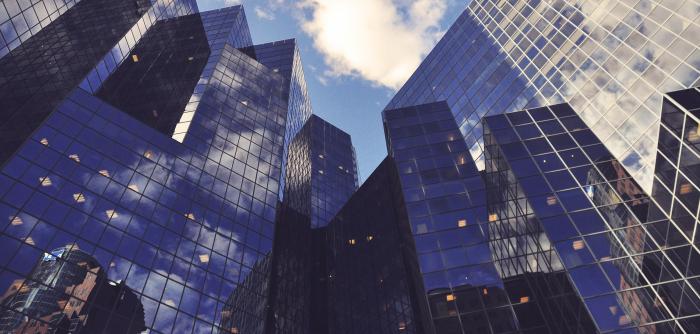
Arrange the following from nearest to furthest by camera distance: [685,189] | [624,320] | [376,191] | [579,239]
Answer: [624,320] < [685,189] < [579,239] < [376,191]

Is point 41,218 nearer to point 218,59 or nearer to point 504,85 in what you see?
point 218,59

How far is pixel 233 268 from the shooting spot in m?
38.5

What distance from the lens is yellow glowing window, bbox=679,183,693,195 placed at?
92.6 feet

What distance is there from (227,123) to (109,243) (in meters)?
23.8

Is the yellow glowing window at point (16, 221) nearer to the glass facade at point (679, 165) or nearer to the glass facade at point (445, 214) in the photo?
the glass facade at point (445, 214)

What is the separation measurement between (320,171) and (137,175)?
167ft

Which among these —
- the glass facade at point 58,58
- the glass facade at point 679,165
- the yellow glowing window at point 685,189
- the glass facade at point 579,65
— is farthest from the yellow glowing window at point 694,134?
the glass facade at point 58,58

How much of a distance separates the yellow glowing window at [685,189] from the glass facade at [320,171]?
45.0 meters

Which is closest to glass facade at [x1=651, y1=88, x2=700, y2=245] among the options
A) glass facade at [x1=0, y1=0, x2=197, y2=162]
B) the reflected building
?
the reflected building

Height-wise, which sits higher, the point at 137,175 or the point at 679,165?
the point at 137,175

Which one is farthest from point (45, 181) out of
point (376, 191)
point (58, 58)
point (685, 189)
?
point (685, 189)

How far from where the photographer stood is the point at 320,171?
87562mm

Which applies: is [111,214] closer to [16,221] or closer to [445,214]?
[16,221]

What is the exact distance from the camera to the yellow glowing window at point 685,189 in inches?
1111
